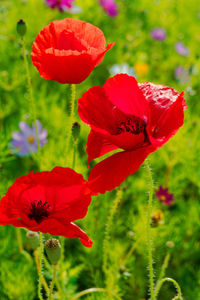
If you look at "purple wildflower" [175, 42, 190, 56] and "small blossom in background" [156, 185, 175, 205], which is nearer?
"small blossom in background" [156, 185, 175, 205]

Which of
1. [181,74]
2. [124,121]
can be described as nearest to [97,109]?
[124,121]

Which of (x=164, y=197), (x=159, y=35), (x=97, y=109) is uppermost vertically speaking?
(x=97, y=109)

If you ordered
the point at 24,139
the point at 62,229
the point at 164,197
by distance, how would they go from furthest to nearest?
the point at 24,139
the point at 164,197
the point at 62,229

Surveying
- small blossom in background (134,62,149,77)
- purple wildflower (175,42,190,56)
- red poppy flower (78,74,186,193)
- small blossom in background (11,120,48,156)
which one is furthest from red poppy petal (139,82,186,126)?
purple wildflower (175,42,190,56)

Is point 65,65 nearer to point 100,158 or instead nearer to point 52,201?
point 52,201

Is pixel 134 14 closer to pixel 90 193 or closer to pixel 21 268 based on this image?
pixel 21 268

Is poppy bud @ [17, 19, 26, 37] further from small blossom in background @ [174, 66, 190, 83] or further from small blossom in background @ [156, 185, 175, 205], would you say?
small blossom in background @ [174, 66, 190, 83]

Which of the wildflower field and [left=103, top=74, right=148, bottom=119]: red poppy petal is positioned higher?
[left=103, top=74, right=148, bottom=119]: red poppy petal
